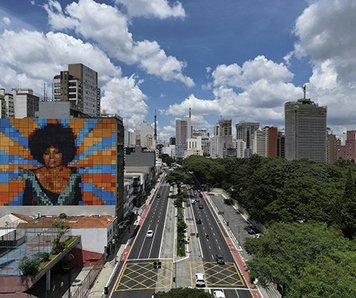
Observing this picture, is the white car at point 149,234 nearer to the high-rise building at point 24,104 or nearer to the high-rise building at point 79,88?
the high-rise building at point 79,88

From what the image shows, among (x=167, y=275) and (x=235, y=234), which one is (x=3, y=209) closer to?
Answer: (x=167, y=275)

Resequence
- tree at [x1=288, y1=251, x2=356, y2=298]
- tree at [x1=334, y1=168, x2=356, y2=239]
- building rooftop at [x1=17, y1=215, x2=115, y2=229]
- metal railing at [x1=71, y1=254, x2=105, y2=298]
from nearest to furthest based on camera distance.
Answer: tree at [x1=288, y1=251, x2=356, y2=298] → metal railing at [x1=71, y1=254, x2=105, y2=298] → tree at [x1=334, y1=168, x2=356, y2=239] → building rooftop at [x1=17, y1=215, x2=115, y2=229]

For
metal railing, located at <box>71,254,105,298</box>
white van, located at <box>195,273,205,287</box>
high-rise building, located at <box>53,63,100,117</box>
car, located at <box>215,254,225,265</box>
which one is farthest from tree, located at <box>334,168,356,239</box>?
high-rise building, located at <box>53,63,100,117</box>

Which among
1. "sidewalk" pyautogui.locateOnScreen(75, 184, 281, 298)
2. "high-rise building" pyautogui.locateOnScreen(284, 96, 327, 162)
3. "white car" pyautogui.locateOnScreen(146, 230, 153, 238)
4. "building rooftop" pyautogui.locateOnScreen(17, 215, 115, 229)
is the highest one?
"high-rise building" pyautogui.locateOnScreen(284, 96, 327, 162)

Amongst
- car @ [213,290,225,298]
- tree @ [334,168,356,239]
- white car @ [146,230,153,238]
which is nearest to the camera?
car @ [213,290,225,298]

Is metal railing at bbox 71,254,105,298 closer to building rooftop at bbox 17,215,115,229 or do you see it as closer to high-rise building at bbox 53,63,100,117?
building rooftop at bbox 17,215,115,229

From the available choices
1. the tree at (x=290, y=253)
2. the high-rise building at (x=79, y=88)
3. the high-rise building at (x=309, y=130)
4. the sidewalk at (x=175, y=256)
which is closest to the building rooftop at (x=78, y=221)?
the sidewalk at (x=175, y=256)

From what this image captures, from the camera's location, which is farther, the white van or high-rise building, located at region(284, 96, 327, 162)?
high-rise building, located at region(284, 96, 327, 162)
